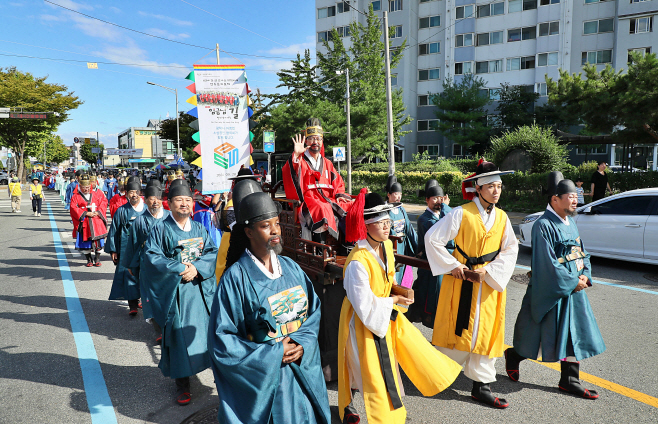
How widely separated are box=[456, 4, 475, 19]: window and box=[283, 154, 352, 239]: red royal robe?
Result: 3761 centimetres

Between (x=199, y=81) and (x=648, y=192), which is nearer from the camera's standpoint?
(x=199, y=81)

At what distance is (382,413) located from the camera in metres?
2.94

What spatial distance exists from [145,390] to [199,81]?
3447 millimetres

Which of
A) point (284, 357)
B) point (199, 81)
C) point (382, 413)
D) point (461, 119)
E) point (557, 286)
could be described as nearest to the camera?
point (284, 357)

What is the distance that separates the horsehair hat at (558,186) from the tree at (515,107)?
31334mm

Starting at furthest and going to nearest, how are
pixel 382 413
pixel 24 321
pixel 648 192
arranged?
1. pixel 648 192
2. pixel 24 321
3. pixel 382 413

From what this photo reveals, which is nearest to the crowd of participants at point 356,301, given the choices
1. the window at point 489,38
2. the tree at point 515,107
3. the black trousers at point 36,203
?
the black trousers at point 36,203

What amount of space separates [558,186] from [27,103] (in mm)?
40182

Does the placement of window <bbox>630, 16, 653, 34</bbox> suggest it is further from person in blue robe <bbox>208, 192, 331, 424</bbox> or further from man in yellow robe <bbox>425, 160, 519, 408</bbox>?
person in blue robe <bbox>208, 192, 331, 424</bbox>

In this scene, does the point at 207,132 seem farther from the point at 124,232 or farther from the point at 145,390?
the point at 145,390

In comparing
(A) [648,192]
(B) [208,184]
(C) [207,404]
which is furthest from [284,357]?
(A) [648,192]

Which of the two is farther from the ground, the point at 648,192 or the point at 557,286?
the point at 648,192

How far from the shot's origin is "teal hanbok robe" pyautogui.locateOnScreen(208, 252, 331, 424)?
7.32 feet

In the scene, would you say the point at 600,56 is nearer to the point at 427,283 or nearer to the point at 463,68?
the point at 463,68
